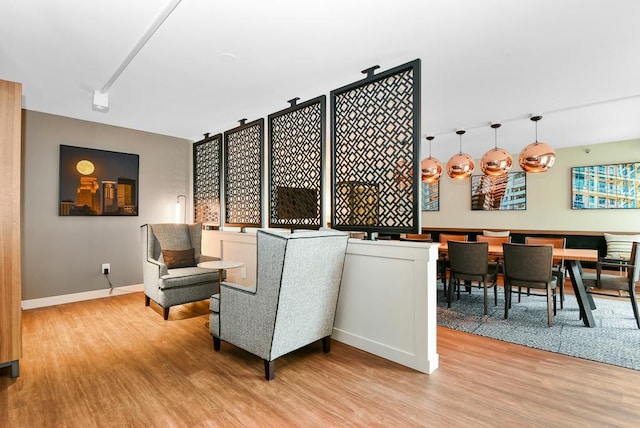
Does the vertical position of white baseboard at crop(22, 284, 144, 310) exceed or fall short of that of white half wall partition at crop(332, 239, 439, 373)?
it falls short

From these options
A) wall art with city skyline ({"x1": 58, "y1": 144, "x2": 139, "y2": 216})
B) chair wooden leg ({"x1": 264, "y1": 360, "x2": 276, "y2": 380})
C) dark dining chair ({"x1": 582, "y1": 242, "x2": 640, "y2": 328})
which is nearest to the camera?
chair wooden leg ({"x1": 264, "y1": 360, "x2": 276, "y2": 380})

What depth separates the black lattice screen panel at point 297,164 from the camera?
3.21 metres

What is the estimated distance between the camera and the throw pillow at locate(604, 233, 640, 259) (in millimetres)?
5078

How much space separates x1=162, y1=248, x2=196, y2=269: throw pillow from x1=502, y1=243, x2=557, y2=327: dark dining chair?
3.85 metres

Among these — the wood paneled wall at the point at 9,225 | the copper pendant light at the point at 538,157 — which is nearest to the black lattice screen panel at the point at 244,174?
the wood paneled wall at the point at 9,225

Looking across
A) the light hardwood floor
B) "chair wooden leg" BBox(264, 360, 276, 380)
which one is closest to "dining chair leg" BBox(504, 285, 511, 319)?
the light hardwood floor

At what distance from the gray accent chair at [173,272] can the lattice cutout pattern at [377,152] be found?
6.30 feet

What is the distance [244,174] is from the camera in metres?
4.35

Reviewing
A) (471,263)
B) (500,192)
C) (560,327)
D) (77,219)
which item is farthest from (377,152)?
(500,192)

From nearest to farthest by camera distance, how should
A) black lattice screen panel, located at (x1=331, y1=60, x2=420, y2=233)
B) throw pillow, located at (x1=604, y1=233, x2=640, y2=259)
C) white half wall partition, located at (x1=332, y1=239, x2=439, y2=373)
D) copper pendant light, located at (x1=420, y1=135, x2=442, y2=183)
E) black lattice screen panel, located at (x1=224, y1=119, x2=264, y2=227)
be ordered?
1. white half wall partition, located at (x1=332, y1=239, x2=439, y2=373)
2. black lattice screen panel, located at (x1=331, y1=60, x2=420, y2=233)
3. black lattice screen panel, located at (x1=224, y1=119, x2=264, y2=227)
4. copper pendant light, located at (x1=420, y1=135, x2=442, y2=183)
5. throw pillow, located at (x1=604, y1=233, x2=640, y2=259)

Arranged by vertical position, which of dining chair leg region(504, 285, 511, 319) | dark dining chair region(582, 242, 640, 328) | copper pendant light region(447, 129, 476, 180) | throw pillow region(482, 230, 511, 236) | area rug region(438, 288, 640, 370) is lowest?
area rug region(438, 288, 640, 370)

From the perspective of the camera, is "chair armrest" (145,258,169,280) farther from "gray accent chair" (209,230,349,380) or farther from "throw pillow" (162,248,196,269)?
"gray accent chair" (209,230,349,380)

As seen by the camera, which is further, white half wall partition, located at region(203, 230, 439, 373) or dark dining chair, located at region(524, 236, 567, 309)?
dark dining chair, located at region(524, 236, 567, 309)

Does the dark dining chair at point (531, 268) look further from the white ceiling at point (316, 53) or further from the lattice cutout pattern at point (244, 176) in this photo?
the lattice cutout pattern at point (244, 176)
